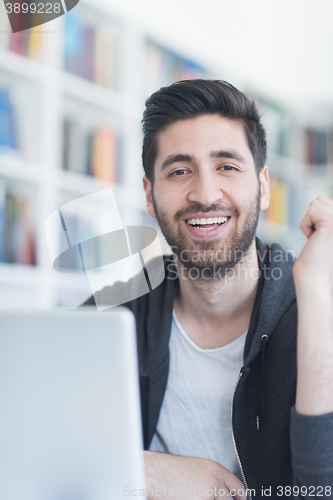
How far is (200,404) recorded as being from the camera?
1.24m

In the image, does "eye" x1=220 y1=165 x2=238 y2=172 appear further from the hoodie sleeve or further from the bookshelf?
the bookshelf

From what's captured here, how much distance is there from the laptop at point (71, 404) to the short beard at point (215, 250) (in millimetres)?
758

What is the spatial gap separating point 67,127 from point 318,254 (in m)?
1.53

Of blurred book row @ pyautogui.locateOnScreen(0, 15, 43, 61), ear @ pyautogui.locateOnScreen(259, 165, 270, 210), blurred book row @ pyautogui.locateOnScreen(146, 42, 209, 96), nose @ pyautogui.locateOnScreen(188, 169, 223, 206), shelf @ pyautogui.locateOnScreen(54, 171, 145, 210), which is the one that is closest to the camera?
nose @ pyautogui.locateOnScreen(188, 169, 223, 206)

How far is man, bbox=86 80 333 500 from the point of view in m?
0.95

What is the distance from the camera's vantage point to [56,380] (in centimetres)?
59

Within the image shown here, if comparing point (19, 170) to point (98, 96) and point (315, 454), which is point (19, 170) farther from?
point (315, 454)

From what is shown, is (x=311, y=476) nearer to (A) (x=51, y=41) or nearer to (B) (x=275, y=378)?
(B) (x=275, y=378)

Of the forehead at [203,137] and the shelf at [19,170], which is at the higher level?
the forehead at [203,137]

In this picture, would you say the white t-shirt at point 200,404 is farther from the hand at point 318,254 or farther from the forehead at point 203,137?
the forehead at point 203,137

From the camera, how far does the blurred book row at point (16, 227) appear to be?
2023 mm

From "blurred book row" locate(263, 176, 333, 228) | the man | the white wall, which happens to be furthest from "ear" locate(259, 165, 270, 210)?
"blurred book row" locate(263, 176, 333, 228)

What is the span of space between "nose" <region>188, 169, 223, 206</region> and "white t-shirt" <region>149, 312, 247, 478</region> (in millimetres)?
365

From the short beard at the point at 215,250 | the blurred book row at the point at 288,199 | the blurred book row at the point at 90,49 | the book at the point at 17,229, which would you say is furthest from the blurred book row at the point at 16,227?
the blurred book row at the point at 288,199
